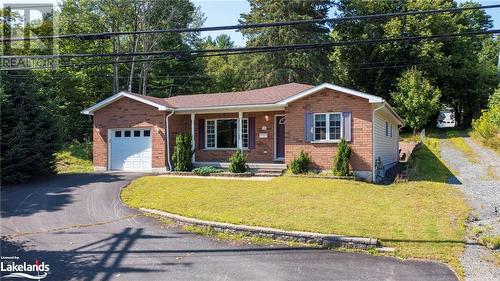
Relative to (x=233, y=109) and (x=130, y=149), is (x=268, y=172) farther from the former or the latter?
(x=130, y=149)

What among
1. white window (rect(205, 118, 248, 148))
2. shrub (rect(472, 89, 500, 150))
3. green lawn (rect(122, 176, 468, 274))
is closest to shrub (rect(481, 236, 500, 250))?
green lawn (rect(122, 176, 468, 274))

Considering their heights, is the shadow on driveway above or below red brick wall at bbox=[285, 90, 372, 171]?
Answer: below

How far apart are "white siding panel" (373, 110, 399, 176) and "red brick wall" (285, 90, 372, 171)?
598mm

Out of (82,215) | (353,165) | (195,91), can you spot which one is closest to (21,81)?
(82,215)

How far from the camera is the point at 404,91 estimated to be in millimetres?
31688

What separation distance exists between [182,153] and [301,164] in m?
5.27

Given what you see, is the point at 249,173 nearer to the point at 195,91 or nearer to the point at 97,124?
the point at 97,124

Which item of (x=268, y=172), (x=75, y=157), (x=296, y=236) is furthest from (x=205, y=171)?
(x=75, y=157)

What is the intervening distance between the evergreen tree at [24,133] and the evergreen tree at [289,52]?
777 inches

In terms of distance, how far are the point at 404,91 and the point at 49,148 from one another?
1022 inches

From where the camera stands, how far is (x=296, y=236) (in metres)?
7.96

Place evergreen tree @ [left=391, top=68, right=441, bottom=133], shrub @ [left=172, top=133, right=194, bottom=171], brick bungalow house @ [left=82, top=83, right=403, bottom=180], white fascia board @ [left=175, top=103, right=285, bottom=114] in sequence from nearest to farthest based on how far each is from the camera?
brick bungalow house @ [left=82, top=83, right=403, bottom=180], white fascia board @ [left=175, top=103, right=285, bottom=114], shrub @ [left=172, top=133, right=194, bottom=171], evergreen tree @ [left=391, top=68, right=441, bottom=133]

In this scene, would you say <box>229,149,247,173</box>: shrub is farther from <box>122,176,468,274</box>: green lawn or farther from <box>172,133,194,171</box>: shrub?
<box>172,133,194,171</box>: shrub

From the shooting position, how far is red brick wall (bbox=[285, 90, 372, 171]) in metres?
14.7
